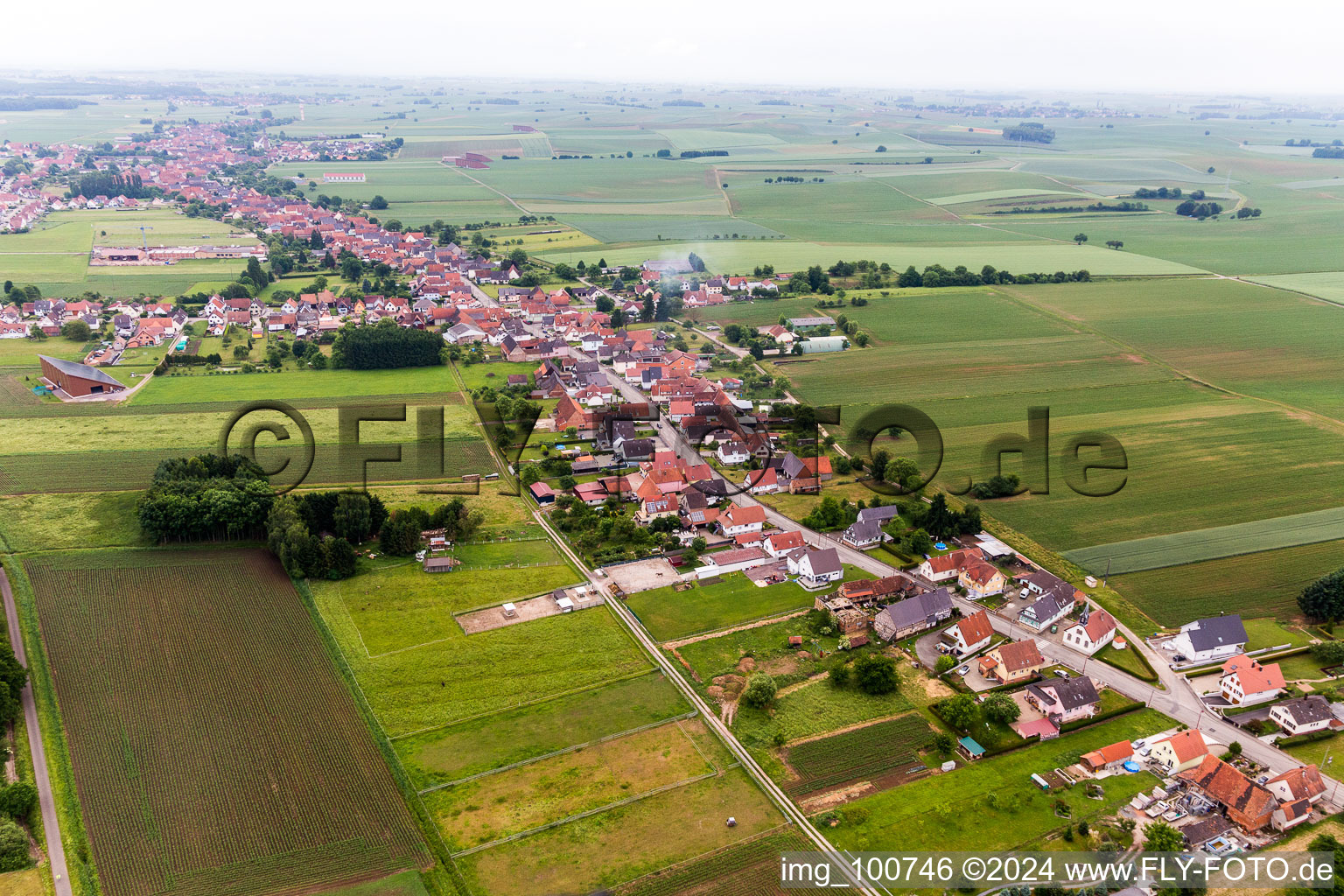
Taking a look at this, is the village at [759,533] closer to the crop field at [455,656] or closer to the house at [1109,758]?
the house at [1109,758]

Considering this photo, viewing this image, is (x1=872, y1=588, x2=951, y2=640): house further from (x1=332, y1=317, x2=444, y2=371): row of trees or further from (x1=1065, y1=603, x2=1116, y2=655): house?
(x1=332, y1=317, x2=444, y2=371): row of trees

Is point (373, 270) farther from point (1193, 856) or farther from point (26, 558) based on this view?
point (1193, 856)

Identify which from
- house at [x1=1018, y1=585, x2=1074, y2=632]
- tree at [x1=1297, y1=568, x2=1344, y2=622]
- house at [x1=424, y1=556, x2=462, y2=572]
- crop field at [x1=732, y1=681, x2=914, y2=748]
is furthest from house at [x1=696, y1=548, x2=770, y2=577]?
tree at [x1=1297, y1=568, x2=1344, y2=622]

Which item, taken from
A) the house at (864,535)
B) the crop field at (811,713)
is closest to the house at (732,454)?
the house at (864,535)

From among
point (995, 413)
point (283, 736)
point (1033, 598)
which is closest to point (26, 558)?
point (283, 736)

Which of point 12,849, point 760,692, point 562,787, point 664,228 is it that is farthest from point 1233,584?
point 664,228

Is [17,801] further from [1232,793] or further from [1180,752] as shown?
[1232,793]
